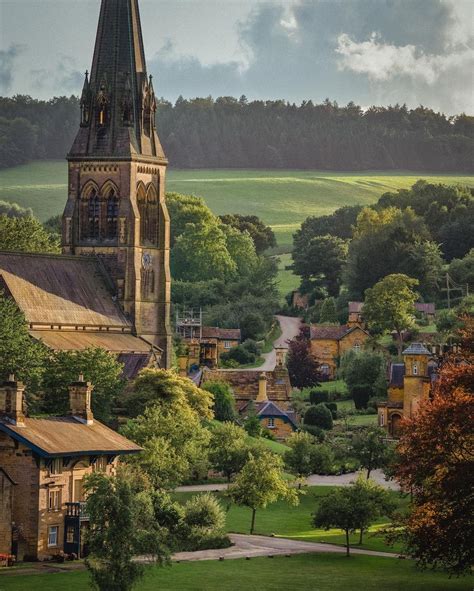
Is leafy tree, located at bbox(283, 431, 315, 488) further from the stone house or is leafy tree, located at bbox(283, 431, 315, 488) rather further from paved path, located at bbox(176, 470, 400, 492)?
the stone house

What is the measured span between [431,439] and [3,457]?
15596mm

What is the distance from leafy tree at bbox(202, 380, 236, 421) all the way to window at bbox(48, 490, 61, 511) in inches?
1555

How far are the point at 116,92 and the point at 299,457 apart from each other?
32399 millimetres

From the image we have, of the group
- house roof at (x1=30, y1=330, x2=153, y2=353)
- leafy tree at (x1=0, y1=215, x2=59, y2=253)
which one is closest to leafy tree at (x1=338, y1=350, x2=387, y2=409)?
house roof at (x1=30, y1=330, x2=153, y2=353)

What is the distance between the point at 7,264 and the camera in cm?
11588

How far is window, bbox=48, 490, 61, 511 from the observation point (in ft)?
241

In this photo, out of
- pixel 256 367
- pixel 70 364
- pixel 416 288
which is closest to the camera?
pixel 70 364

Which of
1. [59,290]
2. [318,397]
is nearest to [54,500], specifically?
[59,290]

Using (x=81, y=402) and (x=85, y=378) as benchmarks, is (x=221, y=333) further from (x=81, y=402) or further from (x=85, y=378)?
(x=81, y=402)

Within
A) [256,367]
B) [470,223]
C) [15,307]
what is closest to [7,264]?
[15,307]

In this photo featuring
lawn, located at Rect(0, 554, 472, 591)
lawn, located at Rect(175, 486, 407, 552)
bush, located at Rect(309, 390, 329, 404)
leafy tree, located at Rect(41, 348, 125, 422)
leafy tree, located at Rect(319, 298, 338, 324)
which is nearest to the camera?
lawn, located at Rect(0, 554, 472, 591)

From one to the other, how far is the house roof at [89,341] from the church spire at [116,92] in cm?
1238

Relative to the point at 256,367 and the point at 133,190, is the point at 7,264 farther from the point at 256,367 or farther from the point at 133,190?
the point at 256,367

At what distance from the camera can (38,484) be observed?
7250 centimetres
